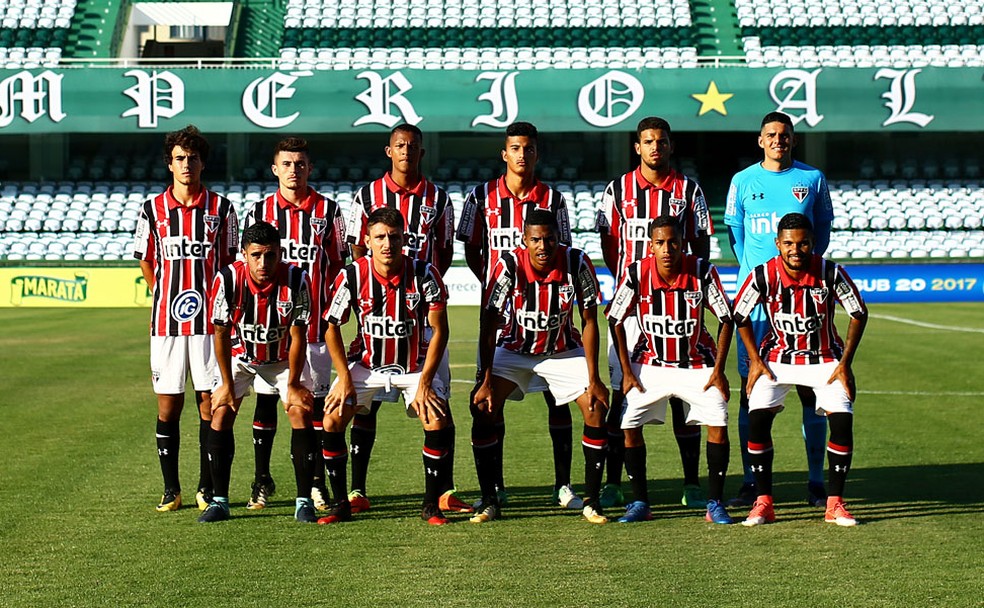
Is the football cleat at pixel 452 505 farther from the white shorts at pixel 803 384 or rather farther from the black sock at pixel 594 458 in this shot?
the white shorts at pixel 803 384

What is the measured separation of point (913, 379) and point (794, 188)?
6.55 meters

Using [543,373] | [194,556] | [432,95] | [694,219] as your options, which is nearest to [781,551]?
[543,373]

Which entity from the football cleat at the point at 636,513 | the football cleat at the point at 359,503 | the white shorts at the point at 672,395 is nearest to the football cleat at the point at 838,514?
the white shorts at the point at 672,395

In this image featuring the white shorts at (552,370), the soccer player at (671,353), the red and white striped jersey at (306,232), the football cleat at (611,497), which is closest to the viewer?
the soccer player at (671,353)

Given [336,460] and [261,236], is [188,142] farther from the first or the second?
[336,460]

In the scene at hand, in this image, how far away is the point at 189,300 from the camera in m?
6.78

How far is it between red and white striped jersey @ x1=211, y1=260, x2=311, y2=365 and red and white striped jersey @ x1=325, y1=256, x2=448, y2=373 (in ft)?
0.67

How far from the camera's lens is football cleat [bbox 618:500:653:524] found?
646 cm

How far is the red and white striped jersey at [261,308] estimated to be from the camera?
6.46m

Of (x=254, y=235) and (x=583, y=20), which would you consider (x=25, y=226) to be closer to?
(x=583, y=20)

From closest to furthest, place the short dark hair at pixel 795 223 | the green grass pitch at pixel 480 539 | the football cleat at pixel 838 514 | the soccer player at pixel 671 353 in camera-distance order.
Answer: the green grass pitch at pixel 480 539, the football cleat at pixel 838 514, the short dark hair at pixel 795 223, the soccer player at pixel 671 353

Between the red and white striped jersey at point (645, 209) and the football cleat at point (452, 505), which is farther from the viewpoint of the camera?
the red and white striped jersey at point (645, 209)

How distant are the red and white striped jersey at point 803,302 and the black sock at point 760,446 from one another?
318mm

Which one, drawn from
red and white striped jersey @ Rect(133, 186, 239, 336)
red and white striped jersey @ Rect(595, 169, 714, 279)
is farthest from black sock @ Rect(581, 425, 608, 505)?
red and white striped jersey @ Rect(133, 186, 239, 336)
